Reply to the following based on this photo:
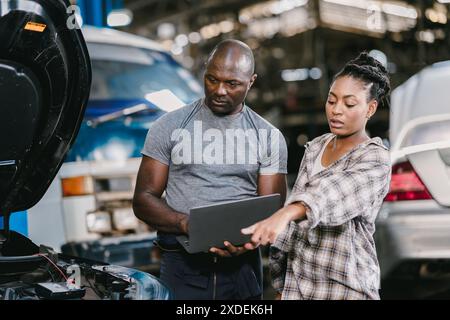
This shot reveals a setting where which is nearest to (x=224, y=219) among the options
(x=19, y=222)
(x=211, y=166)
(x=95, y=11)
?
(x=211, y=166)

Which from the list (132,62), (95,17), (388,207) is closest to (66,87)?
(388,207)

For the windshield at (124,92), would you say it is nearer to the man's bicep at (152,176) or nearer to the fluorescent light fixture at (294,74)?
the man's bicep at (152,176)

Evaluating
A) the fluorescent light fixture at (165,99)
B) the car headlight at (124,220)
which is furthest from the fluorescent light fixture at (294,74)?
the car headlight at (124,220)

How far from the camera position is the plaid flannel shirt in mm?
1969

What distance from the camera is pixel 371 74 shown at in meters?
2.15

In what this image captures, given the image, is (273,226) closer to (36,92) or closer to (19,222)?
(36,92)

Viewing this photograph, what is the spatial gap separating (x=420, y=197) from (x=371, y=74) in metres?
1.60

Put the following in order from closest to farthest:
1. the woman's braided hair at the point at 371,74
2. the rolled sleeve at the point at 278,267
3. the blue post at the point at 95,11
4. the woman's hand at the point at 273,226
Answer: the woman's hand at the point at 273,226 < the woman's braided hair at the point at 371,74 < the rolled sleeve at the point at 278,267 < the blue post at the point at 95,11

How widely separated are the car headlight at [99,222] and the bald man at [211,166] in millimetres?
1538

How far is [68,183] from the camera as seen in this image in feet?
13.2

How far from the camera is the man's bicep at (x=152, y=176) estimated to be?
8.53 ft

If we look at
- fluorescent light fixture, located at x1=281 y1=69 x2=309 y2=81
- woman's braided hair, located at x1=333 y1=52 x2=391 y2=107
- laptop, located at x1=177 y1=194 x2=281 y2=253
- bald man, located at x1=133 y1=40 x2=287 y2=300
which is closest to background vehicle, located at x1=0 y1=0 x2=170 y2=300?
laptop, located at x1=177 y1=194 x2=281 y2=253

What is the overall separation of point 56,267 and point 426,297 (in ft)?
7.27
